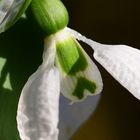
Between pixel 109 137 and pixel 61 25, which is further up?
pixel 61 25

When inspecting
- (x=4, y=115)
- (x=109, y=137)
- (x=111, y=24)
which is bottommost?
(x=109, y=137)

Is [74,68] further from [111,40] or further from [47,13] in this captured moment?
[111,40]

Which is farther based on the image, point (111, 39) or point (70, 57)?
point (111, 39)

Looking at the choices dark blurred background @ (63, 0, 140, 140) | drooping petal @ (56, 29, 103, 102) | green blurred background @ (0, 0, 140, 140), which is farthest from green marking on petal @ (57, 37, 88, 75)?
dark blurred background @ (63, 0, 140, 140)

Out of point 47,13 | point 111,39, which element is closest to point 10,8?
point 47,13

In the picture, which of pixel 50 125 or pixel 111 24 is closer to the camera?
pixel 50 125

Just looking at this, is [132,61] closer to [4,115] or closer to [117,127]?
[4,115]

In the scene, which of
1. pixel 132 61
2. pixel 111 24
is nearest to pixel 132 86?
pixel 132 61

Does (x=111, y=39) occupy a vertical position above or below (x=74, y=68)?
below
